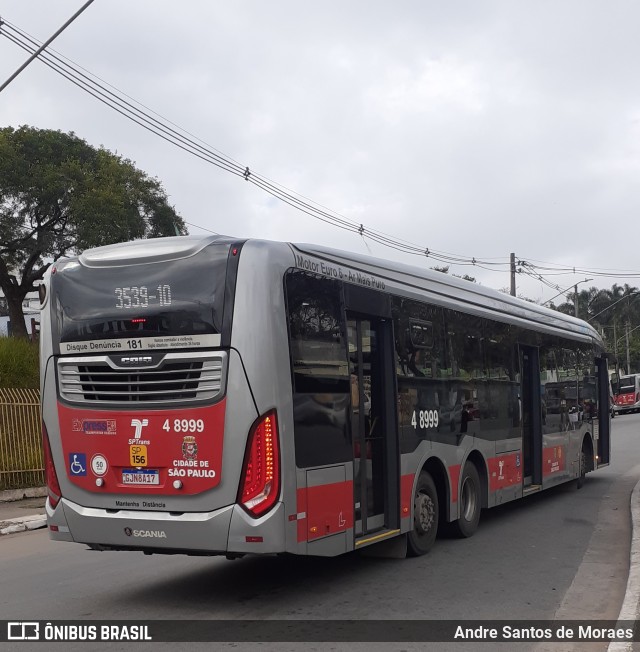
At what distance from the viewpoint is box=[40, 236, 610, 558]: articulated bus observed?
6.80m

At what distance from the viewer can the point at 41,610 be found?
7430 mm

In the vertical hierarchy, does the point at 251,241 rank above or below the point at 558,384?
above

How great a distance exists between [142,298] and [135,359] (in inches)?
20.5

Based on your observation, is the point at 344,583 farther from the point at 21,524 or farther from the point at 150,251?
the point at 21,524

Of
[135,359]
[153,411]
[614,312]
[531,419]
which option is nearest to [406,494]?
[153,411]

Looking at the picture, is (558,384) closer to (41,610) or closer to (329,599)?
(329,599)

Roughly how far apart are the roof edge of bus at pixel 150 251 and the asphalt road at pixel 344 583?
118 inches

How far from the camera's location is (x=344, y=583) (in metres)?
8.26

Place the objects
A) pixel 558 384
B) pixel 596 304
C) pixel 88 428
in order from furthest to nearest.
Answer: pixel 596 304, pixel 558 384, pixel 88 428

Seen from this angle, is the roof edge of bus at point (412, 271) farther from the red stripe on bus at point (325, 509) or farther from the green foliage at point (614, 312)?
the green foliage at point (614, 312)

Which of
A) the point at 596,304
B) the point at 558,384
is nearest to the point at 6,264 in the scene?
the point at 558,384

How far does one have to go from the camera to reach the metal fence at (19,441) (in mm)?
16797

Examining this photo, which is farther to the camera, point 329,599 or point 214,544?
point 329,599

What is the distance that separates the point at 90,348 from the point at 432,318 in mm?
4060
